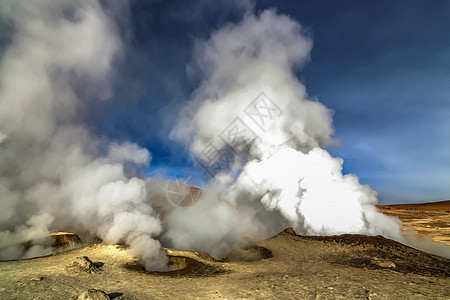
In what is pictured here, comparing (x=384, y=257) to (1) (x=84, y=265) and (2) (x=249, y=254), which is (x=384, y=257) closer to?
(2) (x=249, y=254)

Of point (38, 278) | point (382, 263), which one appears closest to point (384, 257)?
point (382, 263)

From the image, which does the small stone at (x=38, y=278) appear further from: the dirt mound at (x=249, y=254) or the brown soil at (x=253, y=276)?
the dirt mound at (x=249, y=254)

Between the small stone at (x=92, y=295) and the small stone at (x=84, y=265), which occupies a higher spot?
the small stone at (x=84, y=265)

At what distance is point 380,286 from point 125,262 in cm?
1383

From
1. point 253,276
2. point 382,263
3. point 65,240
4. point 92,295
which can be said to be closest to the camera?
point 92,295

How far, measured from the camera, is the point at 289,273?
11344 mm

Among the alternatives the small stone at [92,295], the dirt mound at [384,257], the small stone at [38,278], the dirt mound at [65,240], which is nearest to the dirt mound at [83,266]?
the small stone at [38,278]

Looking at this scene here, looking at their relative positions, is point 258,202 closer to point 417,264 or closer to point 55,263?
point 417,264

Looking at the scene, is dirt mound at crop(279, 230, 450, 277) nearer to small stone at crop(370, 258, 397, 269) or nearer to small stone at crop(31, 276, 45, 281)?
small stone at crop(370, 258, 397, 269)

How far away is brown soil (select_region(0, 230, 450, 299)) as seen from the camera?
847 cm

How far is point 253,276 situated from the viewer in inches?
433

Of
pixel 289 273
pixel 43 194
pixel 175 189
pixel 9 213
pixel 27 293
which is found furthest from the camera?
pixel 175 189

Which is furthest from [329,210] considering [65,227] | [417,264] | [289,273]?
[65,227]

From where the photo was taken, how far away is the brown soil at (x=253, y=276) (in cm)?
847
